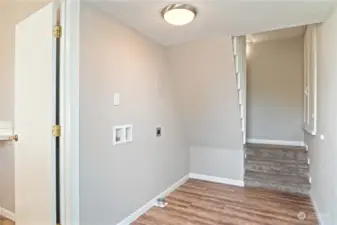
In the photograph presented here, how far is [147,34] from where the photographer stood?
8.09 ft

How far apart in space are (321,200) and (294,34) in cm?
302

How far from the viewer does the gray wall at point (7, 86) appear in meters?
2.46

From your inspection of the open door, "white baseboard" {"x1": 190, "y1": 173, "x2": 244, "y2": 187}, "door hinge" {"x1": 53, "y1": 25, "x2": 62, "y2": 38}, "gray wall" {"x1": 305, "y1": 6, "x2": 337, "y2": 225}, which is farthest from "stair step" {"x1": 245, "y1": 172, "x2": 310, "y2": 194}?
"door hinge" {"x1": 53, "y1": 25, "x2": 62, "y2": 38}

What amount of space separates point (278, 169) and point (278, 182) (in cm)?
22

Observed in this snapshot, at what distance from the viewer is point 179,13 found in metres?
1.79

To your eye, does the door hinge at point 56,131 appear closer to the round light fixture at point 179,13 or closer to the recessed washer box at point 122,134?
the recessed washer box at point 122,134

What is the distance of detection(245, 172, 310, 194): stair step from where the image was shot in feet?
10.8

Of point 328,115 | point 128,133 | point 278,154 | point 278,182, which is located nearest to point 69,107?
point 128,133

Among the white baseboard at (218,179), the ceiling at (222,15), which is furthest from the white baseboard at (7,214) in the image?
the white baseboard at (218,179)

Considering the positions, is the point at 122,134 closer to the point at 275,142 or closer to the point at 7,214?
the point at 7,214

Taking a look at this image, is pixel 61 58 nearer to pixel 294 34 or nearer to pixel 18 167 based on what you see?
pixel 18 167

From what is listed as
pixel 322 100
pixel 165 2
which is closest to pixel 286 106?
pixel 322 100

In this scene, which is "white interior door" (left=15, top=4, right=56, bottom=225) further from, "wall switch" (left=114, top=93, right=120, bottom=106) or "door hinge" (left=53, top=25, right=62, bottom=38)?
"wall switch" (left=114, top=93, right=120, bottom=106)

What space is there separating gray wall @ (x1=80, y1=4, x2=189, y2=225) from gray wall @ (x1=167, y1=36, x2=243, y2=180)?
0.89ft
